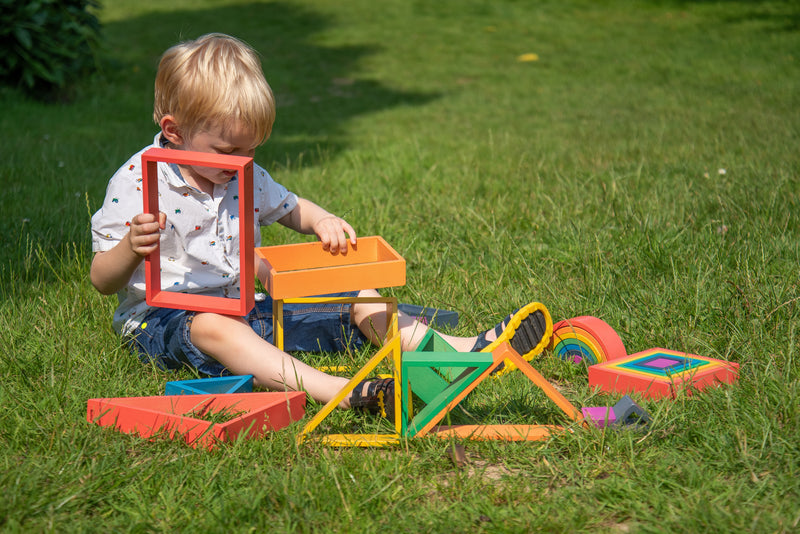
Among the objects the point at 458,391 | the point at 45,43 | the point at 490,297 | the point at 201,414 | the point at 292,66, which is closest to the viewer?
the point at 458,391

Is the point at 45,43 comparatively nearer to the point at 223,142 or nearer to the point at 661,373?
the point at 223,142

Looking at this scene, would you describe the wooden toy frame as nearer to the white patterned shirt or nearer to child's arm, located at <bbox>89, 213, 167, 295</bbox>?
the white patterned shirt

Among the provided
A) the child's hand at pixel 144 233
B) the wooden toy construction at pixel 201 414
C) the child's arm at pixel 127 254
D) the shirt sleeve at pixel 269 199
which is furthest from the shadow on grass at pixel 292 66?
the wooden toy construction at pixel 201 414

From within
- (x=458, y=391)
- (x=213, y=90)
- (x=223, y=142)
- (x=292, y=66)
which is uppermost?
(x=213, y=90)

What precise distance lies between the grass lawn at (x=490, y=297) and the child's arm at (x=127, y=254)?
0.26m

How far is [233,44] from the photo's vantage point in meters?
2.32

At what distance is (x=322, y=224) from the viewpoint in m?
2.43

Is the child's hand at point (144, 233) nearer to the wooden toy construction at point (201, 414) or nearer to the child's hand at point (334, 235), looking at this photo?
the wooden toy construction at point (201, 414)

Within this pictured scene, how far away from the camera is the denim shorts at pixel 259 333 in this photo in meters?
2.32

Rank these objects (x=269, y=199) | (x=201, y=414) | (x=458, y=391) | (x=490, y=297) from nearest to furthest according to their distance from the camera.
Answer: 1. (x=458, y=391)
2. (x=201, y=414)
3. (x=269, y=199)
4. (x=490, y=297)

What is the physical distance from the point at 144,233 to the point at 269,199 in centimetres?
60

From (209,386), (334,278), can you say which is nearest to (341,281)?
(334,278)

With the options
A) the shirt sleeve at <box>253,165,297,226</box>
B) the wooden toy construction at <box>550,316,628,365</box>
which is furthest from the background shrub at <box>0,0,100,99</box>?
the wooden toy construction at <box>550,316,628,365</box>

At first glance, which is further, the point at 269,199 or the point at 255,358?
the point at 269,199
